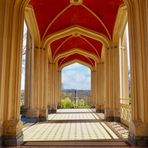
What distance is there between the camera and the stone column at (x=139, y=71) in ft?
17.8

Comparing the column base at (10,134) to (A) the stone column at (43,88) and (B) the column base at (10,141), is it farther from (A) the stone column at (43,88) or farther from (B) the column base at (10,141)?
(A) the stone column at (43,88)

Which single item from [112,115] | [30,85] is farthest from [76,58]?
[112,115]

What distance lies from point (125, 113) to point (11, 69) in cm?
549

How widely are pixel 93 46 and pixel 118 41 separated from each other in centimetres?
481

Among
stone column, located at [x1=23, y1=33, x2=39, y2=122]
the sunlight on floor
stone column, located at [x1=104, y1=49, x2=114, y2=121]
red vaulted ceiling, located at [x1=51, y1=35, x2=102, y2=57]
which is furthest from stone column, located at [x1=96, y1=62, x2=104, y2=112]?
the sunlight on floor

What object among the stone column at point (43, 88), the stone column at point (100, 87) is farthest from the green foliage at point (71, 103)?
the stone column at point (43, 88)

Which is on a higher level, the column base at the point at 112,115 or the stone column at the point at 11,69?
the stone column at the point at 11,69

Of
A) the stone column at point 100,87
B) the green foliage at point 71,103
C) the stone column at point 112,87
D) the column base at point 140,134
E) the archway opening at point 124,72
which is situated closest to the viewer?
the column base at point 140,134

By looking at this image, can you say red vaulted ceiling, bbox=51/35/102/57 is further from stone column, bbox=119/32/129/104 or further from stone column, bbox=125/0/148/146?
stone column, bbox=125/0/148/146

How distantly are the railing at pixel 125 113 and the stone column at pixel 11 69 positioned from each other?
178 inches

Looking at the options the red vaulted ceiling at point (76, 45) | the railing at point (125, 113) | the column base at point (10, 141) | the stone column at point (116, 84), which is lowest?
the column base at point (10, 141)

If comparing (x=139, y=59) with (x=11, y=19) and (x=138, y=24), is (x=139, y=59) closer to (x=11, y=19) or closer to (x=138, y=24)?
(x=138, y=24)

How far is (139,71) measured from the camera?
18.8 ft

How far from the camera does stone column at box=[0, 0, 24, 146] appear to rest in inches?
213
